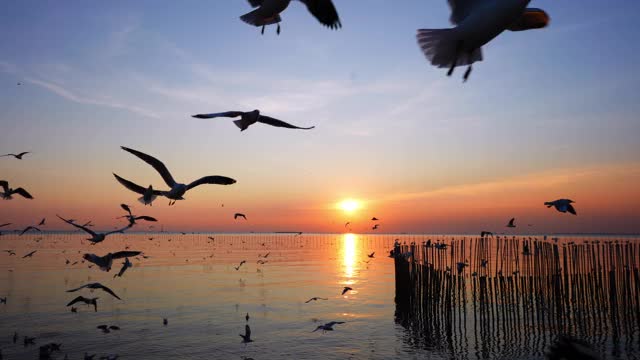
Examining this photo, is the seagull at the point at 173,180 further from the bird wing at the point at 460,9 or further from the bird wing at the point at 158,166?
the bird wing at the point at 460,9

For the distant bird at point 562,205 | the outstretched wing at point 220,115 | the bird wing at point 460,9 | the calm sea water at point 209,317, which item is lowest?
the calm sea water at point 209,317

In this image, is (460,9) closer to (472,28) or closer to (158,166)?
(472,28)

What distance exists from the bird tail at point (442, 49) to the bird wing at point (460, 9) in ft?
0.61

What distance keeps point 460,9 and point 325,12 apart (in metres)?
1.94

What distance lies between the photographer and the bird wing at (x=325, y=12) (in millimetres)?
5762

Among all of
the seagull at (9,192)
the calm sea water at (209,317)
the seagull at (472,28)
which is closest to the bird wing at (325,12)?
the seagull at (472,28)

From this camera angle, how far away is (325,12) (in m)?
Answer: 5.80

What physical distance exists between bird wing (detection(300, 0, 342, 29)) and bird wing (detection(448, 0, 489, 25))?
175cm

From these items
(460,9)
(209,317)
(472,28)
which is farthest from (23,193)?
(472,28)

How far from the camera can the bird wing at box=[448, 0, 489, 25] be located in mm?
4203

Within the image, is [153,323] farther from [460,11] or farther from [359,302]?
[460,11]

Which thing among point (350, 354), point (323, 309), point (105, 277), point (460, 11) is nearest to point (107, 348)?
point (350, 354)

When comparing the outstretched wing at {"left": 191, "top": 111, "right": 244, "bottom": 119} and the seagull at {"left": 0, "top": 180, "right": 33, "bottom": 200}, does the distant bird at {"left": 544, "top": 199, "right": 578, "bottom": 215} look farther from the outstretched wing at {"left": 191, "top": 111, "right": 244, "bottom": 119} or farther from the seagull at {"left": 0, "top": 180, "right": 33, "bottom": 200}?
the seagull at {"left": 0, "top": 180, "right": 33, "bottom": 200}

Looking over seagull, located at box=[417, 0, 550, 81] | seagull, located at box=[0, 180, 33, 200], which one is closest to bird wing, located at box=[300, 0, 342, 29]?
seagull, located at box=[417, 0, 550, 81]
